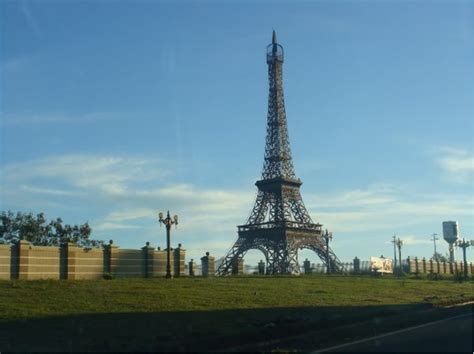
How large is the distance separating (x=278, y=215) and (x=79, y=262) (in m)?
43.1

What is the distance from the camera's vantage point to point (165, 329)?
1658 cm

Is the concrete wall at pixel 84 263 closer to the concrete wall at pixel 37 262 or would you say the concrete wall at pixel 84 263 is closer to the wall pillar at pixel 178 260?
the concrete wall at pixel 37 262

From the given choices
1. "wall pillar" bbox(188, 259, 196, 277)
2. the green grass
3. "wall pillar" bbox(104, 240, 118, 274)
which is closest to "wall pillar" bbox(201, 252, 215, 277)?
"wall pillar" bbox(188, 259, 196, 277)

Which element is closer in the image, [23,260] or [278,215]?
[23,260]

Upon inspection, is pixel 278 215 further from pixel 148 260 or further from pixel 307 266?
pixel 148 260

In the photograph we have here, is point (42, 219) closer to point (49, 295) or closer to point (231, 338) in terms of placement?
point (49, 295)

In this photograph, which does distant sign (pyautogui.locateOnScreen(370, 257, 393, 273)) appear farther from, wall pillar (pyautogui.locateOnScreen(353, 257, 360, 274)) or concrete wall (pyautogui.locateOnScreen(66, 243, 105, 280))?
concrete wall (pyautogui.locateOnScreen(66, 243, 105, 280))

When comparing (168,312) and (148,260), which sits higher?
(148,260)

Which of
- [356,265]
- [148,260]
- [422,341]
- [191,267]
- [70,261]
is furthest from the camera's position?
[356,265]

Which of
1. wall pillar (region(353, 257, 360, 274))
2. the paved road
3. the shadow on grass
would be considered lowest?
the paved road

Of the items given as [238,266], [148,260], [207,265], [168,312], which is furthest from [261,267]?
[168,312]

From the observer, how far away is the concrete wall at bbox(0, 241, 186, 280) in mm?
33438

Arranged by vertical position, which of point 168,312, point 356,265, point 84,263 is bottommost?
point 168,312

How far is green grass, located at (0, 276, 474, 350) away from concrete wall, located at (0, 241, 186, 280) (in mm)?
6040
